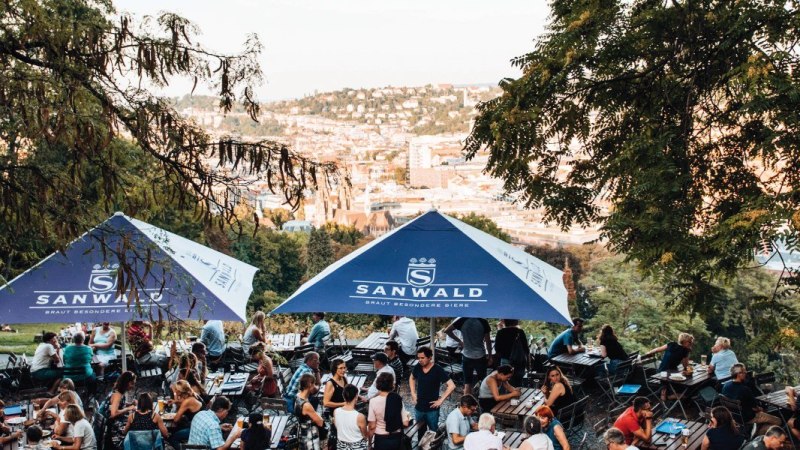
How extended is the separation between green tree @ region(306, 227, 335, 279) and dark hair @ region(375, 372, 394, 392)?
234ft

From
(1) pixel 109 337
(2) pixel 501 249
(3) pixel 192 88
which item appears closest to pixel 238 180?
(3) pixel 192 88

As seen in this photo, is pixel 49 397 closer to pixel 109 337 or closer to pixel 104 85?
pixel 109 337

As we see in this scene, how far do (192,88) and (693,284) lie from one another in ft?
21.6

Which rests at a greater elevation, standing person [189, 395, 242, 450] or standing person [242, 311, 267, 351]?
standing person [189, 395, 242, 450]

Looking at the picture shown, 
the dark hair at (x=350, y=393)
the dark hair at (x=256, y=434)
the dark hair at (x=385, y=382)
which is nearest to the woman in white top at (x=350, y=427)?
the dark hair at (x=350, y=393)

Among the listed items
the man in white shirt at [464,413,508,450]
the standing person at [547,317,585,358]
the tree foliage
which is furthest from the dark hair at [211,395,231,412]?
the standing person at [547,317,585,358]

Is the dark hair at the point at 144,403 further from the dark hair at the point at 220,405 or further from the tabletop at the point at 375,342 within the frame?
the tabletop at the point at 375,342

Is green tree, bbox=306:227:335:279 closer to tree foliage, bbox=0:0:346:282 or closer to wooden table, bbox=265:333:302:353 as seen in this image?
wooden table, bbox=265:333:302:353

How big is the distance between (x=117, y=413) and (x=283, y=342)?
4.13 metres

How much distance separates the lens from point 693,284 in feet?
34.1

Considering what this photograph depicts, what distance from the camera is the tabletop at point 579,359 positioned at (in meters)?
11.3

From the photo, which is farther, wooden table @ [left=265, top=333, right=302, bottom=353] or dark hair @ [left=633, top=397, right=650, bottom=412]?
wooden table @ [left=265, top=333, right=302, bottom=353]

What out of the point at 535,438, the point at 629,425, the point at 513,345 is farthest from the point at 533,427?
the point at 513,345

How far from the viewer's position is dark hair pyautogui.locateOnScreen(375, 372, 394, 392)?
312 inches
